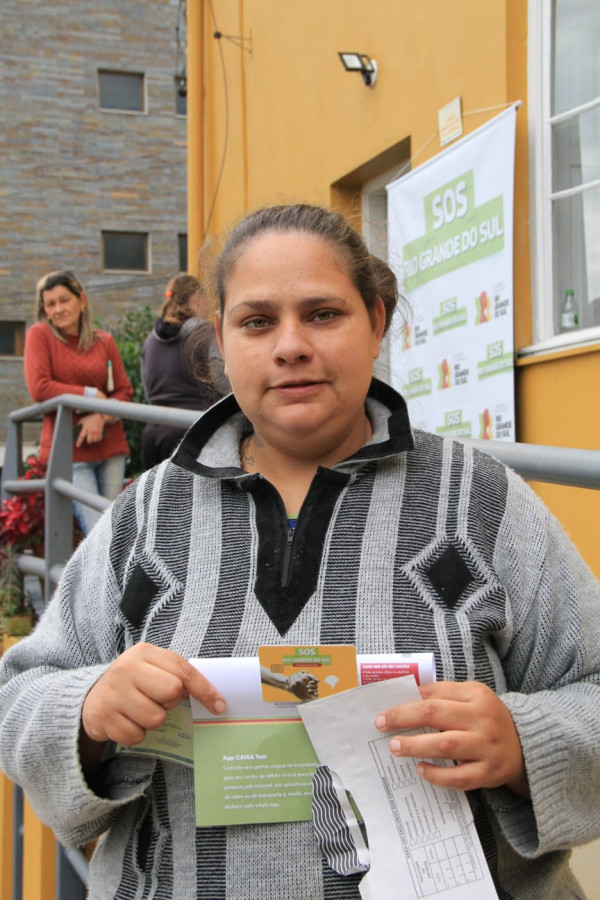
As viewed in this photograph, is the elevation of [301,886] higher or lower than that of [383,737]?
lower

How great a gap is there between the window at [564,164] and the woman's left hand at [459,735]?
10.4ft

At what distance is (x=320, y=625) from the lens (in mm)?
1194

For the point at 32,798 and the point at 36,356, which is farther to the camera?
the point at 36,356

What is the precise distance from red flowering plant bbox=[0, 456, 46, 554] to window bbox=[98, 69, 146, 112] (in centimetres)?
1746

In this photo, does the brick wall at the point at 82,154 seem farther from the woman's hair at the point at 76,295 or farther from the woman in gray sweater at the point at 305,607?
the woman in gray sweater at the point at 305,607

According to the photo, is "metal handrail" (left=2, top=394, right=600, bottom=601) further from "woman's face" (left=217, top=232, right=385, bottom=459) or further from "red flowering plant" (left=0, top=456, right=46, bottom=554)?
"woman's face" (left=217, top=232, right=385, bottom=459)

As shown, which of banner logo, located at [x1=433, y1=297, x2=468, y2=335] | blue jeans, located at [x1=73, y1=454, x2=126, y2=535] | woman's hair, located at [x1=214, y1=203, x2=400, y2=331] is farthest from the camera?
banner logo, located at [x1=433, y1=297, x2=468, y2=335]

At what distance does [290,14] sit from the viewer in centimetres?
661

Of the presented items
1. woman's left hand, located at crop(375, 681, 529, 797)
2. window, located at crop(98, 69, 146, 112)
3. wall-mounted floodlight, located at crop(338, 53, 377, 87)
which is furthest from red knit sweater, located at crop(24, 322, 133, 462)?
window, located at crop(98, 69, 146, 112)

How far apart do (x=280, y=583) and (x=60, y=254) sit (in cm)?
1906

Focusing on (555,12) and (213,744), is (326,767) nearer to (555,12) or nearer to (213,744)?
(213,744)

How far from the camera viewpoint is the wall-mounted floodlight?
5.41m

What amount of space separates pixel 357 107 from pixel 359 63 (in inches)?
12.8

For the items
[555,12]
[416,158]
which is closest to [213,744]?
[555,12]
